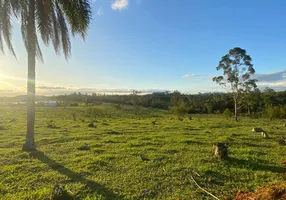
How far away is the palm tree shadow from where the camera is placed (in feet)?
17.7

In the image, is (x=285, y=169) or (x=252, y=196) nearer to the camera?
(x=252, y=196)

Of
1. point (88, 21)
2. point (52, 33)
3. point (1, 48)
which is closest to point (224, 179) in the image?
point (88, 21)

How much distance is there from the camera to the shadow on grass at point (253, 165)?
280 inches

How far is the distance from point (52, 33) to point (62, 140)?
6342 mm

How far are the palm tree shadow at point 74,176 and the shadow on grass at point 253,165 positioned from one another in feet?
15.8

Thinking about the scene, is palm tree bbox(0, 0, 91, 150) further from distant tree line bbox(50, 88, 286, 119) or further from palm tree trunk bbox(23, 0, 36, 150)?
distant tree line bbox(50, 88, 286, 119)

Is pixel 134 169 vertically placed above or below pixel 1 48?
below


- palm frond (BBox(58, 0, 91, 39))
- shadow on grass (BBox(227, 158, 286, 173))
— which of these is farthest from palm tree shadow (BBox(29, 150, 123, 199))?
palm frond (BBox(58, 0, 91, 39))

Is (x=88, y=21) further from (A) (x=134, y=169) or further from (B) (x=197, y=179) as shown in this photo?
(B) (x=197, y=179)

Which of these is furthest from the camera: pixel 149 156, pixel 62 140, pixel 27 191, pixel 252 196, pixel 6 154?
pixel 62 140

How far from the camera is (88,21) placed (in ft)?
33.6

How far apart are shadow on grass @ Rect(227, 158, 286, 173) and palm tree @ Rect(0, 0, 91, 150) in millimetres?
9072

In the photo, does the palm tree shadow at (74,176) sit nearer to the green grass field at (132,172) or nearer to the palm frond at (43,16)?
the green grass field at (132,172)

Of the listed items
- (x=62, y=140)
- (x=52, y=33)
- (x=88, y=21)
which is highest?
(x=88, y=21)
